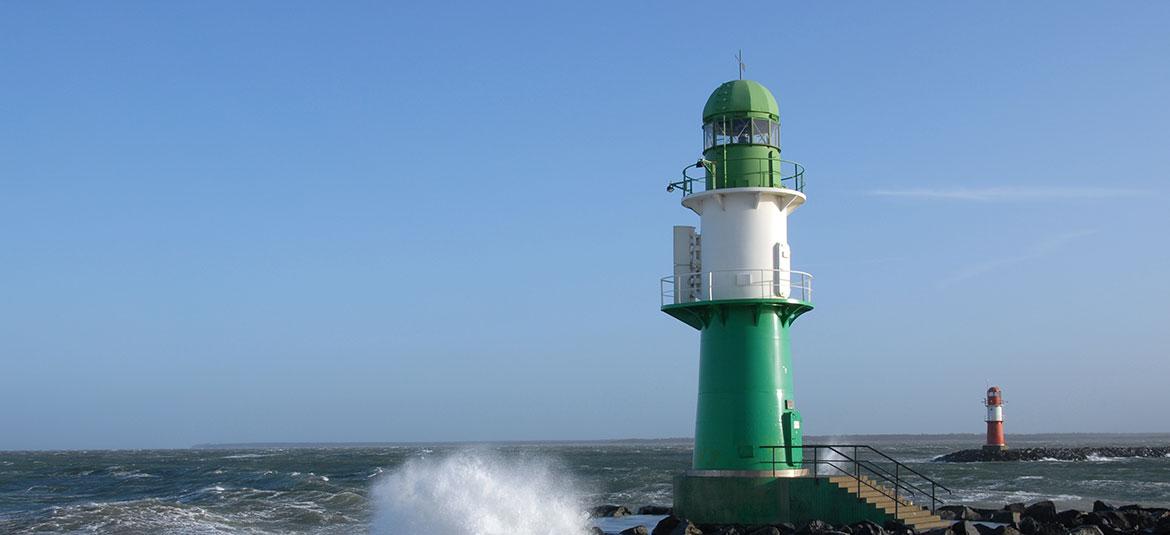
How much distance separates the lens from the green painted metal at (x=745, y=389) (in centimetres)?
1656

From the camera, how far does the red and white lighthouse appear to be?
49938mm

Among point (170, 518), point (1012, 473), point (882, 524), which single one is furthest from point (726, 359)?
point (1012, 473)

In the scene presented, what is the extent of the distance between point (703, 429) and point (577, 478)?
1160 inches

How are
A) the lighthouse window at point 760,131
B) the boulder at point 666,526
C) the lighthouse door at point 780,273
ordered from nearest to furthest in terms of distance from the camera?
the boulder at point 666,526 < the lighthouse door at point 780,273 < the lighthouse window at point 760,131

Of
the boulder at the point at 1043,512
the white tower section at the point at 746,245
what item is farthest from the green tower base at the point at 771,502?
the boulder at the point at 1043,512

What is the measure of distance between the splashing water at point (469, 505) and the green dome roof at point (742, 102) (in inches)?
266

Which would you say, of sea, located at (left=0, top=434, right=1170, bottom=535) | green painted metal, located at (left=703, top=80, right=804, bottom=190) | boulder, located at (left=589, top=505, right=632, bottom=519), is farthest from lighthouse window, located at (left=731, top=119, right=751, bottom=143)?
boulder, located at (left=589, top=505, right=632, bottom=519)

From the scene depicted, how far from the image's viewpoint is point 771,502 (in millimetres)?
16203

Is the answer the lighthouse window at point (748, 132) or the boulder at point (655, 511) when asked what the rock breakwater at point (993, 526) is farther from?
the lighthouse window at point (748, 132)

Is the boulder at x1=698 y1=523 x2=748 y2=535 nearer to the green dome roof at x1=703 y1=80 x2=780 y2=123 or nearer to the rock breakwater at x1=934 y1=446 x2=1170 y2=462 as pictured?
the green dome roof at x1=703 y1=80 x2=780 y2=123

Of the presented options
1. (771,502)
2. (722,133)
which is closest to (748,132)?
(722,133)

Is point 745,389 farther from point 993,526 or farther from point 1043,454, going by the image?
point 1043,454

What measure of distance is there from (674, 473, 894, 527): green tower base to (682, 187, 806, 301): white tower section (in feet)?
9.00

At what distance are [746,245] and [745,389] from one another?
7.09 ft
